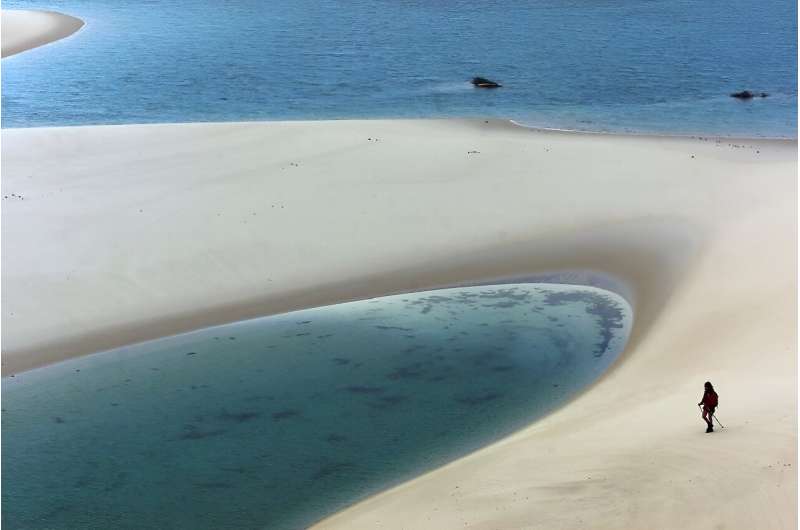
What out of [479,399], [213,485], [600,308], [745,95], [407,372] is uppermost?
[745,95]

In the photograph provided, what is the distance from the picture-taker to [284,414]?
19062 mm

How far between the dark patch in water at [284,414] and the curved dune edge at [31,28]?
142 feet

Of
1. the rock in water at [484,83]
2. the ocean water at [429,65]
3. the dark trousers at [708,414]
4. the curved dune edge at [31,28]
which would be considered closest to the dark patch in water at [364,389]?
the dark trousers at [708,414]

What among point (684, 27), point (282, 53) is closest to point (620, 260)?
point (282, 53)

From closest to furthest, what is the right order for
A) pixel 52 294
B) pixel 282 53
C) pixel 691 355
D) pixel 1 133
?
1. pixel 691 355
2. pixel 52 294
3. pixel 1 133
4. pixel 282 53

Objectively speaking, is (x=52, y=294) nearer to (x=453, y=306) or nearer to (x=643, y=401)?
(x=453, y=306)

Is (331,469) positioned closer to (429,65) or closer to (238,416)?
(238,416)

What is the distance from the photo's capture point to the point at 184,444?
709 inches

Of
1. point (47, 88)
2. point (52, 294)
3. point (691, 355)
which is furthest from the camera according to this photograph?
point (47, 88)

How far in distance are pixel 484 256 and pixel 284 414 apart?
28.1ft

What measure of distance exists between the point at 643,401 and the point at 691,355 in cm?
237

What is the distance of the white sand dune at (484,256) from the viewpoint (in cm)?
1495

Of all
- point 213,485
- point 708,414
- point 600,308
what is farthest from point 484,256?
point 213,485

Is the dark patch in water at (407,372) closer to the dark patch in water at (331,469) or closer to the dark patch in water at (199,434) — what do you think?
the dark patch in water at (331,469)
